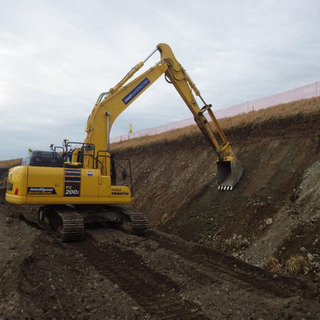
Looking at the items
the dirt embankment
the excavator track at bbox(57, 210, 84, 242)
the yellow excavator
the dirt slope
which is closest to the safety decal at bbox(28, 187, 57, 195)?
the yellow excavator

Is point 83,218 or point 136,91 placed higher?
point 136,91

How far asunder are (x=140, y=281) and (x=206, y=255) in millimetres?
2284

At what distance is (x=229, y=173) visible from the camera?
39.6 ft

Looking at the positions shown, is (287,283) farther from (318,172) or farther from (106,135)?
(106,135)

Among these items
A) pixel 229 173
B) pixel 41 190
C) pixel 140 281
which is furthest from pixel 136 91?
pixel 140 281

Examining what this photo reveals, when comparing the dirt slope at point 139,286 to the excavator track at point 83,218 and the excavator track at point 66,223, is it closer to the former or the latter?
the excavator track at point 66,223

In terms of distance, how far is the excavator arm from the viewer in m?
10.3

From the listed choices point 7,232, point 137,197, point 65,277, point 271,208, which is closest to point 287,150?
point 271,208

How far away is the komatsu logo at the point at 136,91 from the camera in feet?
35.2

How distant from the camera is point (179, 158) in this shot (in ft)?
57.3

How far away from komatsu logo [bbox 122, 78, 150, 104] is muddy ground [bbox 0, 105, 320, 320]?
425 cm

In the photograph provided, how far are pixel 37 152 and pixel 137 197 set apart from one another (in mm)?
7399

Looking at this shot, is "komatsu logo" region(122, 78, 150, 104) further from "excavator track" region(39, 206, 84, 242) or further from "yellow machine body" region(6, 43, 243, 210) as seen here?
"excavator track" region(39, 206, 84, 242)

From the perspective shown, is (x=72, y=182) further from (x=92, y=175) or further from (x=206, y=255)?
(x=206, y=255)
